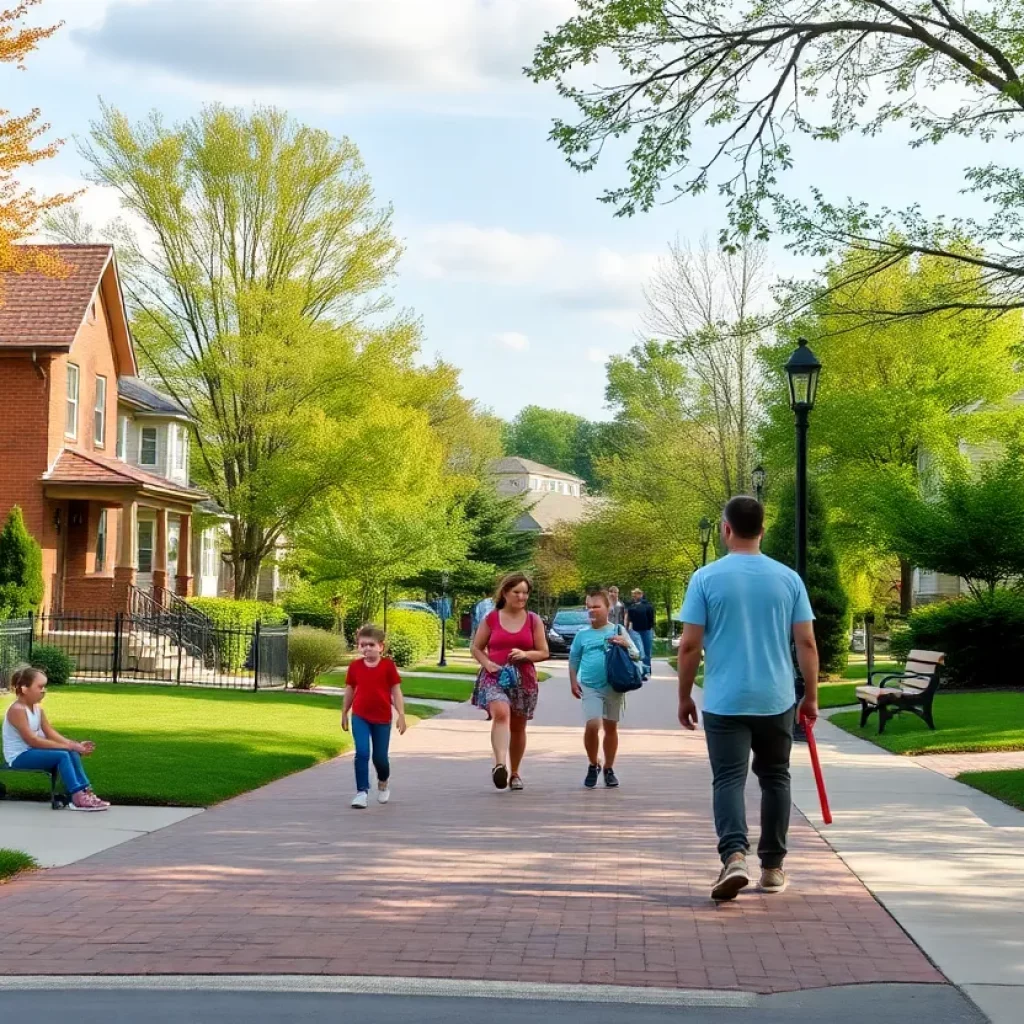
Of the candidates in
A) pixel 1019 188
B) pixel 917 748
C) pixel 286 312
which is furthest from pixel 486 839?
pixel 286 312

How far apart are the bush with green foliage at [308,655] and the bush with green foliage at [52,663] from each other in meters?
4.23

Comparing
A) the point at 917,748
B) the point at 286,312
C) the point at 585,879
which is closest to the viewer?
the point at 585,879

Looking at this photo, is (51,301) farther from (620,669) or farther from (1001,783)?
(1001,783)

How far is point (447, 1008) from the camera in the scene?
5680 mm

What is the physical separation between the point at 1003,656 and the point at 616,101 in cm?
1602

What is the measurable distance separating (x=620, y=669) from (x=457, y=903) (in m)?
Result: 5.44

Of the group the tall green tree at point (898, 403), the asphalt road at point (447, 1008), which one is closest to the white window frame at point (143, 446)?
the tall green tree at point (898, 403)

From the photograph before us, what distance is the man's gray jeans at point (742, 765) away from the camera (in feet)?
25.4

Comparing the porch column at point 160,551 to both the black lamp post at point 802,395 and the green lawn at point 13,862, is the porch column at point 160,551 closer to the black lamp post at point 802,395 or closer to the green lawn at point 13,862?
the black lamp post at point 802,395

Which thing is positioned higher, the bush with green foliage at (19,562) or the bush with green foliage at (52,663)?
the bush with green foliage at (19,562)

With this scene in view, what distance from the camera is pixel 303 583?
142 feet

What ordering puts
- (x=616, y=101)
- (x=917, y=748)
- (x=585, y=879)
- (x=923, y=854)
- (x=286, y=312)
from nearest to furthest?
(x=585, y=879) → (x=923, y=854) → (x=616, y=101) → (x=917, y=748) → (x=286, y=312)

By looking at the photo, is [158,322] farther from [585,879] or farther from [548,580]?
[548,580]

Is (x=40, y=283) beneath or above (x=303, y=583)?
above
